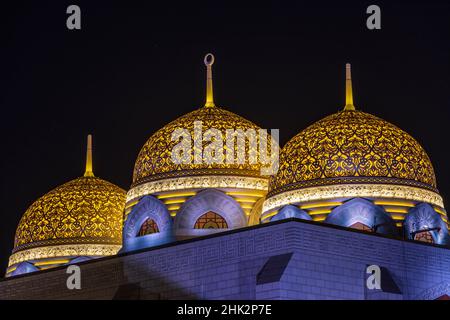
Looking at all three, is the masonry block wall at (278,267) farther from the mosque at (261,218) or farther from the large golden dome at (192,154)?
the large golden dome at (192,154)

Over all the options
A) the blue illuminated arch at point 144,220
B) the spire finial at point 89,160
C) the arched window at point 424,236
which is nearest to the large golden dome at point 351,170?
the arched window at point 424,236

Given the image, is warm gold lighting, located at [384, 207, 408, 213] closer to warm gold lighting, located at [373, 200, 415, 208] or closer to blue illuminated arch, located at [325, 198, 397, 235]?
warm gold lighting, located at [373, 200, 415, 208]

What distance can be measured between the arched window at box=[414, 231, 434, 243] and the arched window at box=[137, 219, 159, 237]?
10835 mm

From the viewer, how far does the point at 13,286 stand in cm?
6072

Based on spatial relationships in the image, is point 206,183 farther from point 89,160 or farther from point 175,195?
point 89,160

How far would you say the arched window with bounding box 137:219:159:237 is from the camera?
206ft

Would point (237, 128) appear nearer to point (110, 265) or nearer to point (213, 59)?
point (213, 59)

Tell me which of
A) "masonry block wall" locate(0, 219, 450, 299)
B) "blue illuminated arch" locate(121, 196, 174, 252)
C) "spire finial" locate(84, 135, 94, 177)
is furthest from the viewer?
"spire finial" locate(84, 135, 94, 177)

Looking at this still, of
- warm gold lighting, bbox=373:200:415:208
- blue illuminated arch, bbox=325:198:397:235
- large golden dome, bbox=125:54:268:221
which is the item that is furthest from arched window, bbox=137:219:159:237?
warm gold lighting, bbox=373:200:415:208

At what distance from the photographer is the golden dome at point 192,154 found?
63.2 meters

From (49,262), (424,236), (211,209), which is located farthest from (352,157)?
(49,262)

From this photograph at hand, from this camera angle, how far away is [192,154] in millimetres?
63406

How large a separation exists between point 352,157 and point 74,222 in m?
14.9
